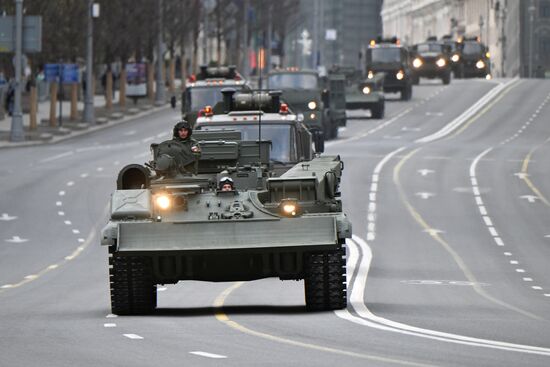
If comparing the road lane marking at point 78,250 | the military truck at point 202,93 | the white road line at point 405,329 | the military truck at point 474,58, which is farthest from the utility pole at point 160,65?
the white road line at point 405,329

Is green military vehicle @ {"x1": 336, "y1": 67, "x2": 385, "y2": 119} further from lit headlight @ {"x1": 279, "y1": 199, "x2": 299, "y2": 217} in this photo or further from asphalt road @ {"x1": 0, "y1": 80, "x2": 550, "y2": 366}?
lit headlight @ {"x1": 279, "y1": 199, "x2": 299, "y2": 217}

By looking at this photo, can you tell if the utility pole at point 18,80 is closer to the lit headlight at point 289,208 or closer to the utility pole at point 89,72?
the utility pole at point 89,72

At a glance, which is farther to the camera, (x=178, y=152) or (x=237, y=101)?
(x=237, y=101)

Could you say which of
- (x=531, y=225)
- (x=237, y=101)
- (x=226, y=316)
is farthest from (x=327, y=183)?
(x=531, y=225)

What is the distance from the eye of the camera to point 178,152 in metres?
23.2

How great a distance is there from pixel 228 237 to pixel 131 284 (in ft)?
4.17

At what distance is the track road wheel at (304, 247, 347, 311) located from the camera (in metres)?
21.2

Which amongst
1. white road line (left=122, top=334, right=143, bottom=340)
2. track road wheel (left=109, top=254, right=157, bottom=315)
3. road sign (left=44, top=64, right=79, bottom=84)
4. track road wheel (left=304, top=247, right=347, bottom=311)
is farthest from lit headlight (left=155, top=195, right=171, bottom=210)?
road sign (left=44, top=64, right=79, bottom=84)

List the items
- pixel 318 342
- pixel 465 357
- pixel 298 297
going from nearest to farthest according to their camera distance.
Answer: pixel 465 357 → pixel 318 342 → pixel 298 297

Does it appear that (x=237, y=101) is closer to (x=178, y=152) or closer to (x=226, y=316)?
(x=178, y=152)

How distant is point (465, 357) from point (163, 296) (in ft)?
36.0

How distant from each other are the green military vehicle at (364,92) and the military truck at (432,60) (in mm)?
21698

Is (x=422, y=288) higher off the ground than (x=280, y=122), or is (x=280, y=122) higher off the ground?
(x=280, y=122)

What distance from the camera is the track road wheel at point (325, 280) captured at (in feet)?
69.4
